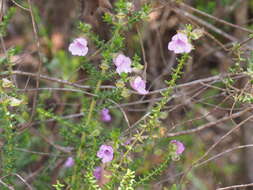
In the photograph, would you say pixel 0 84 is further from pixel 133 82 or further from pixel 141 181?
pixel 141 181

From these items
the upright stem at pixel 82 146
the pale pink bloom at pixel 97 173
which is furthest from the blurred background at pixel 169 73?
the upright stem at pixel 82 146

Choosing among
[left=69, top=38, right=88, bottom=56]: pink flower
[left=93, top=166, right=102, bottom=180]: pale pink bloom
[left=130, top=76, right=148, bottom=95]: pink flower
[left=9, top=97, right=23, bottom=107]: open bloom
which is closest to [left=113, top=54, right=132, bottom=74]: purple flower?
[left=130, top=76, right=148, bottom=95]: pink flower

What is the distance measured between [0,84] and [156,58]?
149cm

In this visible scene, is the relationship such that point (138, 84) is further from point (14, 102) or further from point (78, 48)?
point (14, 102)

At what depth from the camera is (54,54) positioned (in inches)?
120

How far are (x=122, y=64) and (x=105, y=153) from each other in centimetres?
28

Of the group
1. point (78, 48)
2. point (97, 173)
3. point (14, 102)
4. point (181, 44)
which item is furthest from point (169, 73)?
point (14, 102)

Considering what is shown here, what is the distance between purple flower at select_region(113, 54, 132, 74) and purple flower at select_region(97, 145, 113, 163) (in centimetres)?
24

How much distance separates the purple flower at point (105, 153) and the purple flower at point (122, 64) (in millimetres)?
238

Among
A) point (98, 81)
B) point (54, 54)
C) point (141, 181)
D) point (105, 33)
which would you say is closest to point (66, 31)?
point (54, 54)

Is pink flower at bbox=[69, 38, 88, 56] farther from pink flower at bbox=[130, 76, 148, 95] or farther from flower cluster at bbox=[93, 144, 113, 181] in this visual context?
flower cluster at bbox=[93, 144, 113, 181]

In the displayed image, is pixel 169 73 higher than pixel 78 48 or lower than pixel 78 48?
lower

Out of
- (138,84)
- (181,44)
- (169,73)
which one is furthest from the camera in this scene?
(169,73)

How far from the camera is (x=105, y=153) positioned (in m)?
1.51
